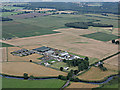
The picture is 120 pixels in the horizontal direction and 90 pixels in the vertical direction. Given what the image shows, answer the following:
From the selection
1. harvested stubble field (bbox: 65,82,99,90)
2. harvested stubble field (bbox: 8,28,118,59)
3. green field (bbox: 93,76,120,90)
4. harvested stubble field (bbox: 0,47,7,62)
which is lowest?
harvested stubble field (bbox: 65,82,99,90)

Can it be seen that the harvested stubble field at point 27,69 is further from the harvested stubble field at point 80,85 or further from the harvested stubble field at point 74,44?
the harvested stubble field at point 74,44

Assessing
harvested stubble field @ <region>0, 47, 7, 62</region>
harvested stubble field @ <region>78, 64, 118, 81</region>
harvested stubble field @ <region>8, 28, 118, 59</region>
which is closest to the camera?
harvested stubble field @ <region>78, 64, 118, 81</region>

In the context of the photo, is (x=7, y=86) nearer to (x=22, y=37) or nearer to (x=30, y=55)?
(x=30, y=55)

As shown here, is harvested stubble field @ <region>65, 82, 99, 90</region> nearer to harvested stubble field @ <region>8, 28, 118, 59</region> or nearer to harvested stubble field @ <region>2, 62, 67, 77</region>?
harvested stubble field @ <region>2, 62, 67, 77</region>

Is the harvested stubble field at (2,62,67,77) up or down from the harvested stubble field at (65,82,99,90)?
up

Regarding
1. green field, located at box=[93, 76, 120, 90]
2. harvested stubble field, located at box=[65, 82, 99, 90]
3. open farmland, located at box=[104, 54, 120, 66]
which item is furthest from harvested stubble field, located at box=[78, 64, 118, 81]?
green field, located at box=[93, 76, 120, 90]

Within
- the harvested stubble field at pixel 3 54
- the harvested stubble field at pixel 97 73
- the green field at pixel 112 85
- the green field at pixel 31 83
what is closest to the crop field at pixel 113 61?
the harvested stubble field at pixel 97 73

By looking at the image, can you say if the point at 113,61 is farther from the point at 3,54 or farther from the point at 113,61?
the point at 3,54

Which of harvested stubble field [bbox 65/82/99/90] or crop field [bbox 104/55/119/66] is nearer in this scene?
harvested stubble field [bbox 65/82/99/90]
